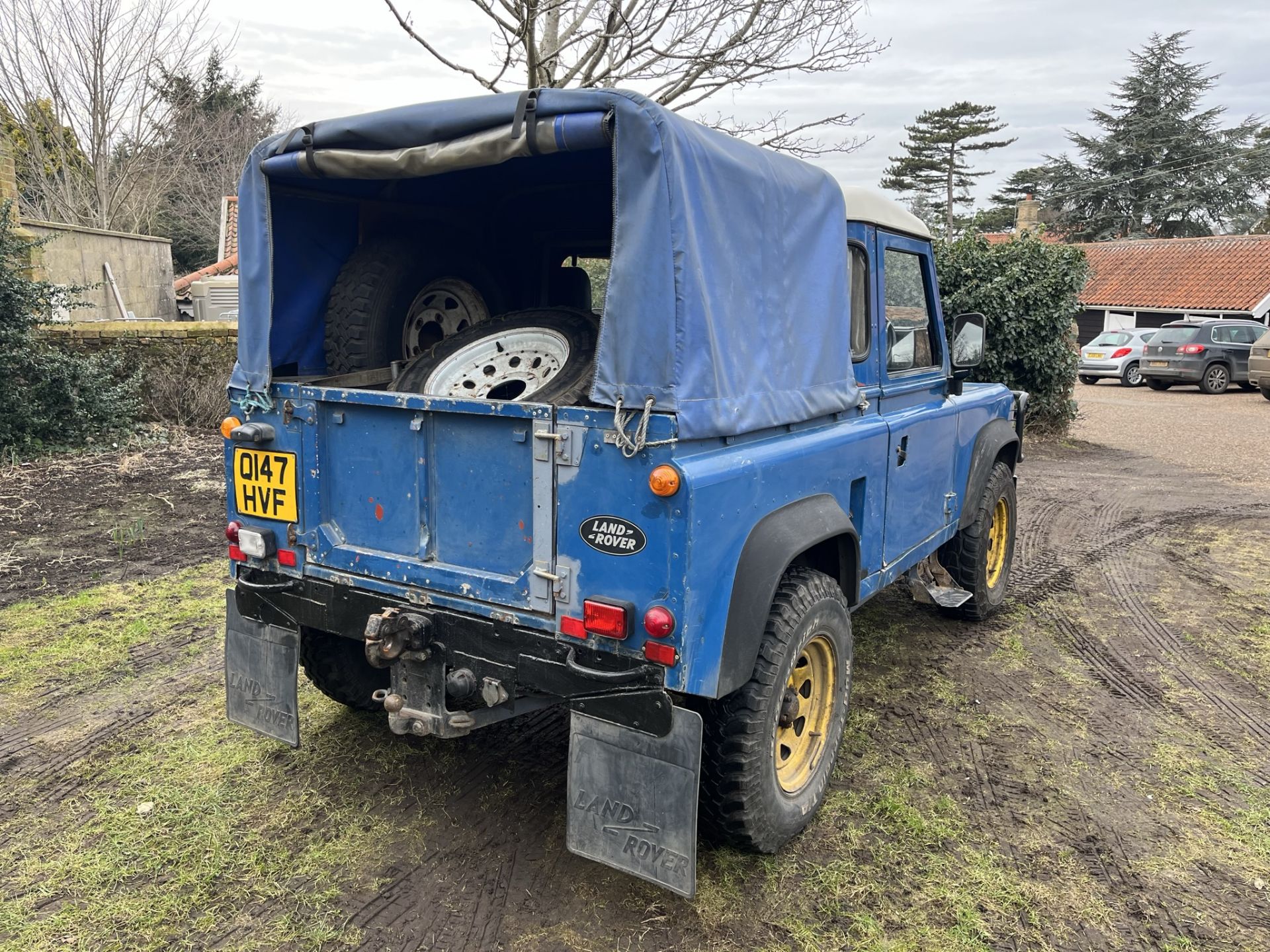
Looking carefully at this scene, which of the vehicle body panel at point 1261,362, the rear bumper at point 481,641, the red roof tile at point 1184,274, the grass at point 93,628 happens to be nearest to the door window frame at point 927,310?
the rear bumper at point 481,641

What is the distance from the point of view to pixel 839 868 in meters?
3.11

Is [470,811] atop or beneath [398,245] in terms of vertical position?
beneath

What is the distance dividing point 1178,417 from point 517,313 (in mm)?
15998

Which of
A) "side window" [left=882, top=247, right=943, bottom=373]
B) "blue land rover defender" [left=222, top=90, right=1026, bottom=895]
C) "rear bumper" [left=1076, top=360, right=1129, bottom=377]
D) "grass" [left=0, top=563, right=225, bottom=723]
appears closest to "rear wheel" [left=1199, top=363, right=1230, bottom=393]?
"rear bumper" [left=1076, top=360, right=1129, bottom=377]

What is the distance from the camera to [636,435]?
2.61m

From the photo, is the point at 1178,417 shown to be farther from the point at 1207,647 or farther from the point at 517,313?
the point at 517,313

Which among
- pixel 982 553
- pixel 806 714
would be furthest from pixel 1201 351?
pixel 806 714

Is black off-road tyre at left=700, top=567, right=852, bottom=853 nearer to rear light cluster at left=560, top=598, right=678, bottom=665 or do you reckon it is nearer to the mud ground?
the mud ground

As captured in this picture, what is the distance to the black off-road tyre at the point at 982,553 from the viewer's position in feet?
17.2

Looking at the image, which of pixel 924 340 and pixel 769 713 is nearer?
pixel 769 713

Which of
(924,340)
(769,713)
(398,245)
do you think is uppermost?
(398,245)

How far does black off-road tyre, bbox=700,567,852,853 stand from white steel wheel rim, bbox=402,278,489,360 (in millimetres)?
1843

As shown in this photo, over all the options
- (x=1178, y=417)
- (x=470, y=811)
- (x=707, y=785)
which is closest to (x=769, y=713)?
(x=707, y=785)

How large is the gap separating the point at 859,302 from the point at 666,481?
1819mm
